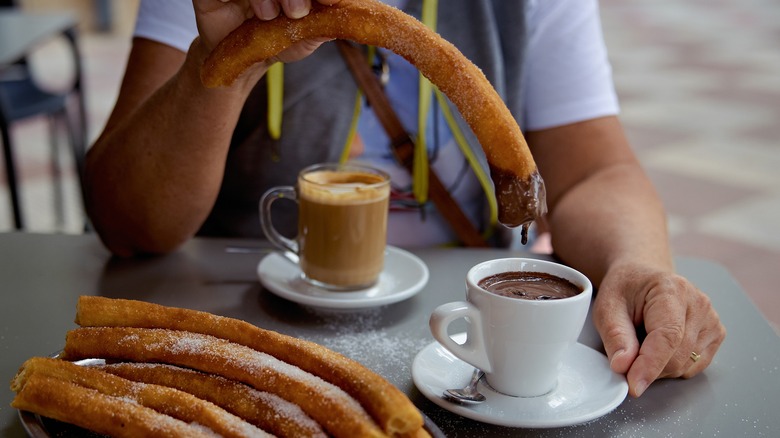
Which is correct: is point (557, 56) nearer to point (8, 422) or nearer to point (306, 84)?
point (306, 84)

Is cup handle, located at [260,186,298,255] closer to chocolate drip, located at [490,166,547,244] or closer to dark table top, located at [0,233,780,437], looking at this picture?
dark table top, located at [0,233,780,437]

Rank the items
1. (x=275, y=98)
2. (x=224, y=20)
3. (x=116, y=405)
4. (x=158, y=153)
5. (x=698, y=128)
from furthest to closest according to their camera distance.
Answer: (x=698, y=128) → (x=275, y=98) → (x=158, y=153) → (x=224, y=20) → (x=116, y=405)

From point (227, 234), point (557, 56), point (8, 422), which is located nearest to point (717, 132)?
point (557, 56)

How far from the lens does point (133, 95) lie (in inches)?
54.5

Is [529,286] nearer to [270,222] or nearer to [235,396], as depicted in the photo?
[235,396]

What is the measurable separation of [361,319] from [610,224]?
44cm

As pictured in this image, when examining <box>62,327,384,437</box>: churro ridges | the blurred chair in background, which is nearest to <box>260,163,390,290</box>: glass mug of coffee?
<box>62,327,384,437</box>: churro ridges

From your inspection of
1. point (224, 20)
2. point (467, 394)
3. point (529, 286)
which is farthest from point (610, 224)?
point (224, 20)

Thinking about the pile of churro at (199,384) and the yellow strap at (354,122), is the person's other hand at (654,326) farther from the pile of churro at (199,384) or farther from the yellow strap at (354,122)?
the yellow strap at (354,122)

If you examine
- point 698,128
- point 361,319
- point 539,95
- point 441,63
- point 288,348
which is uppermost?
point 441,63

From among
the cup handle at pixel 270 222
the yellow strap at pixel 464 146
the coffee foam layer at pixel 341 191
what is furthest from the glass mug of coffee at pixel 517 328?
the yellow strap at pixel 464 146

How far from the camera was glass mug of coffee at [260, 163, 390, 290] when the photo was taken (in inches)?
47.7

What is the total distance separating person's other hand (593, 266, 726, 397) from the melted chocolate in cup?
11cm

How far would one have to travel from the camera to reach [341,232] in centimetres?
122
